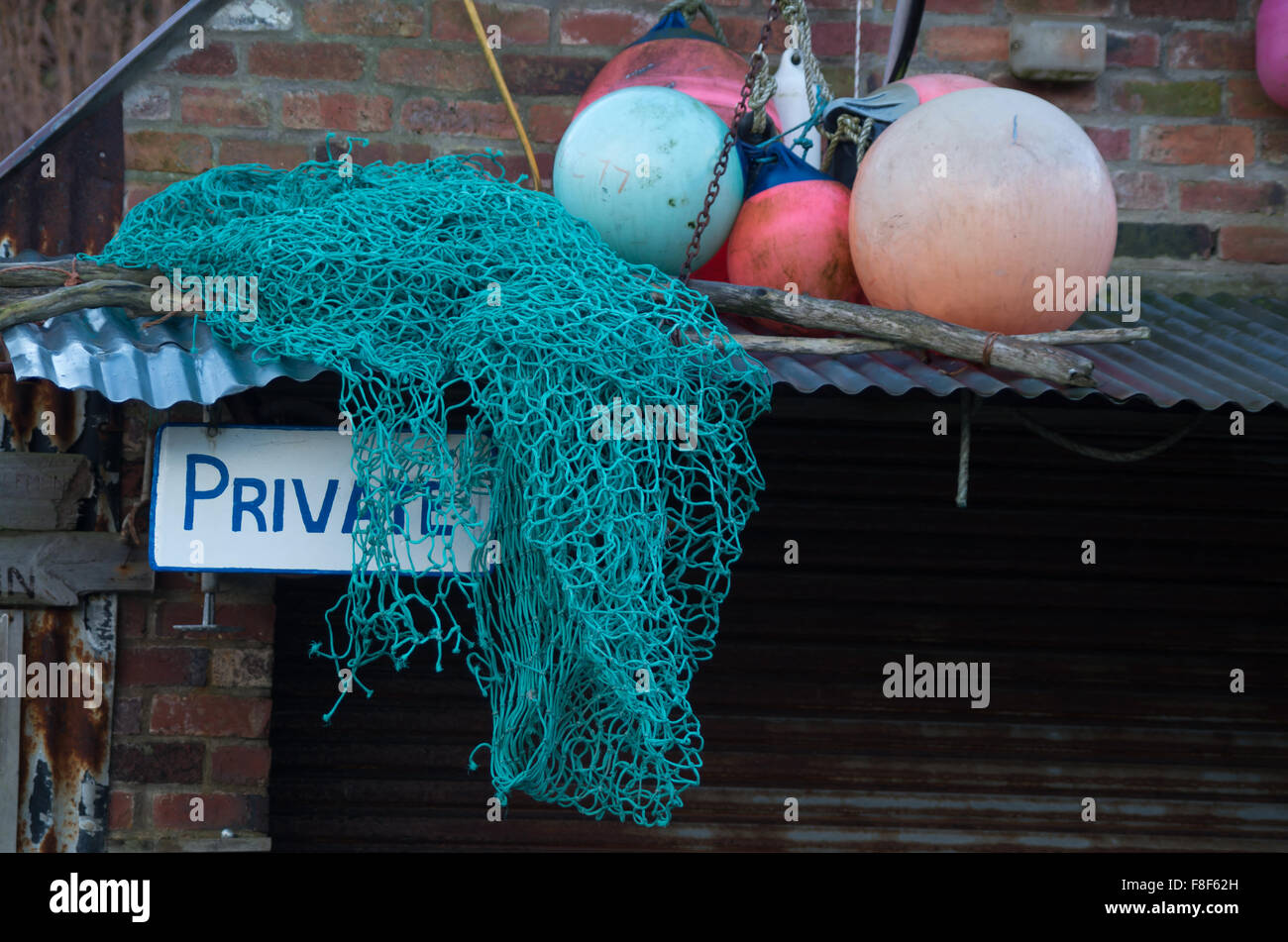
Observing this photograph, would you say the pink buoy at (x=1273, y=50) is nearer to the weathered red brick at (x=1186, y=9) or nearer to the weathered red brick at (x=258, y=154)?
the weathered red brick at (x=1186, y=9)

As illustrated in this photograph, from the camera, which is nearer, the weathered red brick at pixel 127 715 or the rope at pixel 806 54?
the weathered red brick at pixel 127 715

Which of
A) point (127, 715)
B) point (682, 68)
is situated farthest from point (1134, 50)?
point (127, 715)

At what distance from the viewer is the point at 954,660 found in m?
4.95

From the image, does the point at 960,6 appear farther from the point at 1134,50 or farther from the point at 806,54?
the point at 806,54

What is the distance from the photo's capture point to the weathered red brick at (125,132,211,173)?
4516 mm

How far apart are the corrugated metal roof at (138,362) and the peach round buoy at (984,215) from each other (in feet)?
5.45

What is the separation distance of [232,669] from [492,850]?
1210mm

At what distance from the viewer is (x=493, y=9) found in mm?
4652

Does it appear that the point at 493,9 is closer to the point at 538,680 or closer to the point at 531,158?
the point at 531,158

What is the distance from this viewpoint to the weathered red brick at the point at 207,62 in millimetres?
4539

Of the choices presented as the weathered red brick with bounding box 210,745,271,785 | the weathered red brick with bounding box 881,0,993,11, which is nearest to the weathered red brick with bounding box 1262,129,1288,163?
the weathered red brick with bounding box 881,0,993,11
